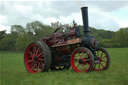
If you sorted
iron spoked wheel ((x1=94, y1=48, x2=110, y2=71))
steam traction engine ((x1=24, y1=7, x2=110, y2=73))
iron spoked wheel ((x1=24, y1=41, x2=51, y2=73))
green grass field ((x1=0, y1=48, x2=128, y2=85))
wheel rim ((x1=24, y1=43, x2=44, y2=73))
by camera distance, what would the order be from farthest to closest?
wheel rim ((x1=24, y1=43, x2=44, y2=73)) → iron spoked wheel ((x1=24, y1=41, x2=51, y2=73)) → iron spoked wheel ((x1=94, y1=48, x2=110, y2=71)) → steam traction engine ((x1=24, y1=7, x2=110, y2=73)) → green grass field ((x1=0, y1=48, x2=128, y2=85))

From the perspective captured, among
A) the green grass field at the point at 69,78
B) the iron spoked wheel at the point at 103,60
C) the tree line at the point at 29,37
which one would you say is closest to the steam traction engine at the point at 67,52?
the iron spoked wheel at the point at 103,60

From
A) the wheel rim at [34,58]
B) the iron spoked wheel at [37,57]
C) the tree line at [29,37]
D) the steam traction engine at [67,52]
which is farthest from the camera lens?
the tree line at [29,37]


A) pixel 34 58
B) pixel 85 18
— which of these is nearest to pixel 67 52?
pixel 34 58

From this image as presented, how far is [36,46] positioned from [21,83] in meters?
3.51

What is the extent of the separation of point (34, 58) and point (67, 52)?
1.75 metres

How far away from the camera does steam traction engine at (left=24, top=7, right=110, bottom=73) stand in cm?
727

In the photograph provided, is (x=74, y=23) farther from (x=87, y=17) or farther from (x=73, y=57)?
(x=73, y=57)

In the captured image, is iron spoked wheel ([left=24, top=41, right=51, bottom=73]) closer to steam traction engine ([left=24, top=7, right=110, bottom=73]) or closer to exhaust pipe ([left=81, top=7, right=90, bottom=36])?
steam traction engine ([left=24, top=7, right=110, bottom=73])

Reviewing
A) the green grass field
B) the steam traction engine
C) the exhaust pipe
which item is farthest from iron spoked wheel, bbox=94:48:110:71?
the exhaust pipe

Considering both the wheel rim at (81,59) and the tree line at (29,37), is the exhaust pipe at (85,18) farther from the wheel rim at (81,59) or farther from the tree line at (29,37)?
the tree line at (29,37)

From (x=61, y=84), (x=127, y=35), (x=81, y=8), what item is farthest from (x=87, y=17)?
(x=127, y=35)

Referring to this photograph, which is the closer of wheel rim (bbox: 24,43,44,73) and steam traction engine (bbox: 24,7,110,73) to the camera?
steam traction engine (bbox: 24,7,110,73)

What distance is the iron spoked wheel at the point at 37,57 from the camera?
7844mm

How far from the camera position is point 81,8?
7523 millimetres
